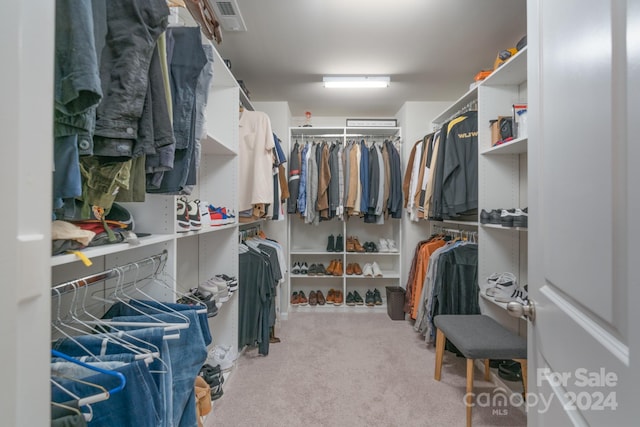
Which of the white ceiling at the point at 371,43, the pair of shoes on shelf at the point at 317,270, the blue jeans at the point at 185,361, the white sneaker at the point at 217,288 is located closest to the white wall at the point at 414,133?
the white ceiling at the point at 371,43

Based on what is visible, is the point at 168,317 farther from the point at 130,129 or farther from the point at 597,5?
the point at 597,5

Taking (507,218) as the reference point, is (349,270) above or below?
below

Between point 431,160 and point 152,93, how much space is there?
2.29 m

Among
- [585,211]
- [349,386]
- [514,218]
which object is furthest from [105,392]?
[514,218]

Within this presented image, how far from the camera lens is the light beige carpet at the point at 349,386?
4.93ft

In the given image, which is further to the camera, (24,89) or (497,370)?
(497,370)

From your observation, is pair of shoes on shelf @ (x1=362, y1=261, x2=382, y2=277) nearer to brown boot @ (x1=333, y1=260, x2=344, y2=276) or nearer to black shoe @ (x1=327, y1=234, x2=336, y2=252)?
brown boot @ (x1=333, y1=260, x2=344, y2=276)

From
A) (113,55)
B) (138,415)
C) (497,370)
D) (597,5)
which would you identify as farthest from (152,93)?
(497,370)

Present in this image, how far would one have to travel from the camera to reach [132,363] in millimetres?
623

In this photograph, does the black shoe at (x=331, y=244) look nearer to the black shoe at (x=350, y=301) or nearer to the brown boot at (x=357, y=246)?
the brown boot at (x=357, y=246)

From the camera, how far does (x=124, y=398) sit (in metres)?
0.60

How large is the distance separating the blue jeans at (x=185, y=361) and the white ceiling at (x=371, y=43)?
75.2 inches

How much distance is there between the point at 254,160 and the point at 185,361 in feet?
5.08

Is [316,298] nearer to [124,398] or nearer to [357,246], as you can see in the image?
[357,246]
